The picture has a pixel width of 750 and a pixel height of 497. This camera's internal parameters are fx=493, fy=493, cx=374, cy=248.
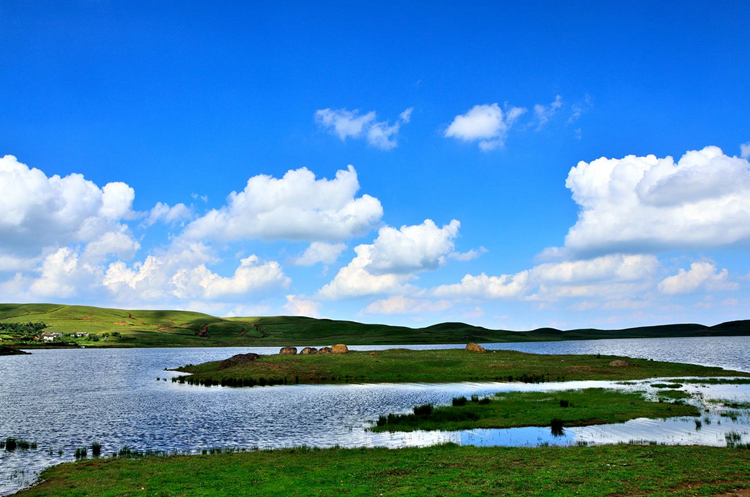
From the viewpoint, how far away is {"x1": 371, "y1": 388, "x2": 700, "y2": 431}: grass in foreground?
141ft

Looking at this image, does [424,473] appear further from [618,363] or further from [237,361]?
[618,363]

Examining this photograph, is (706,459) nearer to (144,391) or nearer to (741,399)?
(741,399)

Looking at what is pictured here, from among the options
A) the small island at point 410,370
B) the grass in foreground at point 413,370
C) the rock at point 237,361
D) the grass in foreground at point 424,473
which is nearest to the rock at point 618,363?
the small island at point 410,370

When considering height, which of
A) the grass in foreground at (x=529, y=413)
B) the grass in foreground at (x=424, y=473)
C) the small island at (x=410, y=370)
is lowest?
the small island at (x=410, y=370)

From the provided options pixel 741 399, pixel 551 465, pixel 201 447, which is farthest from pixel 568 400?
pixel 201 447

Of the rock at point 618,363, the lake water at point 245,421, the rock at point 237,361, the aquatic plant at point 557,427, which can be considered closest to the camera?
the lake water at point 245,421

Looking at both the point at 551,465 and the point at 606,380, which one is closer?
the point at 551,465

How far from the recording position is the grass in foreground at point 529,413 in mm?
42938

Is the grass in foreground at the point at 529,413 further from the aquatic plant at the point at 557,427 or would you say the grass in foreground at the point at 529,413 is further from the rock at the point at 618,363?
the rock at the point at 618,363

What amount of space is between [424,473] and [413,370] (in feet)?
214

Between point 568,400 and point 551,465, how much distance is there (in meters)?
30.6

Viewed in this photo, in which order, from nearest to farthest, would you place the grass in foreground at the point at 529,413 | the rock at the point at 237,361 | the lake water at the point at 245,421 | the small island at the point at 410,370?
the lake water at the point at 245,421, the grass in foreground at the point at 529,413, the small island at the point at 410,370, the rock at the point at 237,361

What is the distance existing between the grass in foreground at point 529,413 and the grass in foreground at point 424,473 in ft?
35.4

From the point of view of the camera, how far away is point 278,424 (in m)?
45.5
